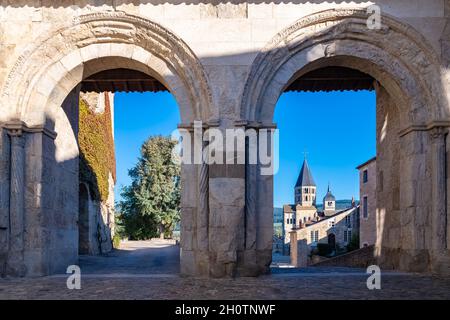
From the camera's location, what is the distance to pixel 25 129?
237 inches

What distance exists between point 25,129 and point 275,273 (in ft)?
14.3

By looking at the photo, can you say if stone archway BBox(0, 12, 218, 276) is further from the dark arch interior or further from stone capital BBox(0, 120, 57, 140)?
the dark arch interior

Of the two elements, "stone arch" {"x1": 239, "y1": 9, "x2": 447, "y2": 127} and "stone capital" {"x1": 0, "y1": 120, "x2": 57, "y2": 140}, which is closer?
"stone capital" {"x1": 0, "y1": 120, "x2": 57, "y2": 140}

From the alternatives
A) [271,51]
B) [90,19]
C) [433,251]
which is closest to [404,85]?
[271,51]

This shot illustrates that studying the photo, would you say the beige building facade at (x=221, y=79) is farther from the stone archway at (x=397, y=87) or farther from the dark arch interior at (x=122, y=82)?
the dark arch interior at (x=122, y=82)

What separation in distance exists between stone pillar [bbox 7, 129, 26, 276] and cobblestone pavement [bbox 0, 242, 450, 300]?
29 cm

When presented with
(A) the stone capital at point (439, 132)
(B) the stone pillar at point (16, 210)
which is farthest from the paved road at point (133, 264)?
(A) the stone capital at point (439, 132)

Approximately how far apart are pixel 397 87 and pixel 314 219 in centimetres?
4685

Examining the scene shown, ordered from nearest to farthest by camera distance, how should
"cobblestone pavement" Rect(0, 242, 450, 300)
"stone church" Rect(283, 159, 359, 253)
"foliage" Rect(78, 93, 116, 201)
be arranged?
"cobblestone pavement" Rect(0, 242, 450, 300) < "foliage" Rect(78, 93, 116, 201) < "stone church" Rect(283, 159, 359, 253)

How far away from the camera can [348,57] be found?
6.28 m

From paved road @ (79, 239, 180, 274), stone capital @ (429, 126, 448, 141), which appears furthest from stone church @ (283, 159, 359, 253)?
stone capital @ (429, 126, 448, 141)

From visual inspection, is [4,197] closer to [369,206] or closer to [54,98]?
[54,98]

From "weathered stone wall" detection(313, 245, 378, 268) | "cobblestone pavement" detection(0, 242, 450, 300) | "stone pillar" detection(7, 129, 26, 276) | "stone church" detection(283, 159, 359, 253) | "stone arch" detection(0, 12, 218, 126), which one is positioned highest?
"stone arch" detection(0, 12, 218, 126)

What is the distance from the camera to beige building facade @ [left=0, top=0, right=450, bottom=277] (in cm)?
592
